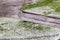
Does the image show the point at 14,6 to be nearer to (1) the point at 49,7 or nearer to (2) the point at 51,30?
(1) the point at 49,7

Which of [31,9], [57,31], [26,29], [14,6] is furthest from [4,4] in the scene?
[57,31]

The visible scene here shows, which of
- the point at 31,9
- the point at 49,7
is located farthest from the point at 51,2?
the point at 31,9

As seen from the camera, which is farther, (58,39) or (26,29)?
(26,29)

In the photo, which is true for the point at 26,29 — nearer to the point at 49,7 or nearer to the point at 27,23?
the point at 27,23

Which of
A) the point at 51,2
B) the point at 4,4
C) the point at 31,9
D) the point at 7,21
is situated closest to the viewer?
the point at 7,21

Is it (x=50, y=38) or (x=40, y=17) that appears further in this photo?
(x=40, y=17)

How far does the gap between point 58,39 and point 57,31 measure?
0.26 ft

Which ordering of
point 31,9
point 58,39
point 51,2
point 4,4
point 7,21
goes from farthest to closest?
point 4,4 → point 51,2 → point 31,9 → point 7,21 → point 58,39

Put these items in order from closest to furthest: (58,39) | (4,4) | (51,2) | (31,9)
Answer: (58,39), (31,9), (51,2), (4,4)

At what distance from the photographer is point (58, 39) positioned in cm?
85

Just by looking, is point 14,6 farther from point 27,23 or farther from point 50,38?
point 50,38

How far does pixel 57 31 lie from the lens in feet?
3.03

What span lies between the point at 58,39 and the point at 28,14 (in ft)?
1.34

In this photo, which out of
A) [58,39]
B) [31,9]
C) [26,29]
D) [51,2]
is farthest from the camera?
[51,2]
